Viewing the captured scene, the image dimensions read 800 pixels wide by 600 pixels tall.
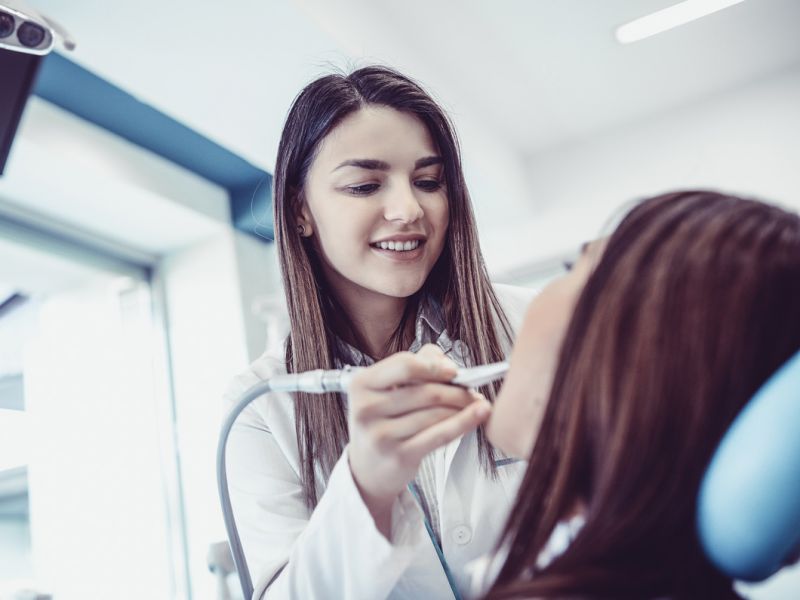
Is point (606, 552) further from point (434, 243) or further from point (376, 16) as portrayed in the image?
point (376, 16)

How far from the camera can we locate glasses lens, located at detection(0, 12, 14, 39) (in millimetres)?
1475

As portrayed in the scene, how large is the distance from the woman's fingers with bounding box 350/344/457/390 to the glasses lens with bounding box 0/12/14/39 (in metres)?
1.16

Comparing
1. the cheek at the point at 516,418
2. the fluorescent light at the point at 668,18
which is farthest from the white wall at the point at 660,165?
the cheek at the point at 516,418

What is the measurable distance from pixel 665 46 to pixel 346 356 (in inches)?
97.1

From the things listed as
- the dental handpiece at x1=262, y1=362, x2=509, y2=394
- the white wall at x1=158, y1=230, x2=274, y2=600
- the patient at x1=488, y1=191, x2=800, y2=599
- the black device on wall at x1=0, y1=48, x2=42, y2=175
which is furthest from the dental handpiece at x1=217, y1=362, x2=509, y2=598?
the white wall at x1=158, y1=230, x2=274, y2=600

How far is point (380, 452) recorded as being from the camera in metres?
0.83

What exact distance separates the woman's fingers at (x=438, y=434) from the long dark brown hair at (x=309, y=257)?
48 centimetres

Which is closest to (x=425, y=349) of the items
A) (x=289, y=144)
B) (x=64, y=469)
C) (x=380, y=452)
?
(x=380, y=452)

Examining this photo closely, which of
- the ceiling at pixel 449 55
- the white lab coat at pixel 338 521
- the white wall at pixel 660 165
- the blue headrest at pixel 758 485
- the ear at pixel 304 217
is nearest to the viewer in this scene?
the blue headrest at pixel 758 485

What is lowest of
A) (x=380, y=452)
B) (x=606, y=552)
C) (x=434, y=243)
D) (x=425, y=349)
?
(x=606, y=552)

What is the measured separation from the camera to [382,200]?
129 centimetres

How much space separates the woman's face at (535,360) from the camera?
82cm

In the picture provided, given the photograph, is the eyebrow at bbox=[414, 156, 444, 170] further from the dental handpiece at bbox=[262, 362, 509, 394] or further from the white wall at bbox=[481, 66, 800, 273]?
the white wall at bbox=[481, 66, 800, 273]

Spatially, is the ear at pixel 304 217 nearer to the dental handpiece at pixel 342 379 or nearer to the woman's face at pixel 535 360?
the dental handpiece at pixel 342 379
